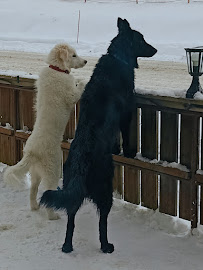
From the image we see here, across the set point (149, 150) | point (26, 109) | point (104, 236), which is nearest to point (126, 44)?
point (149, 150)

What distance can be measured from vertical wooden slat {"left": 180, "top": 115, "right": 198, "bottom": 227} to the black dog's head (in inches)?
32.6

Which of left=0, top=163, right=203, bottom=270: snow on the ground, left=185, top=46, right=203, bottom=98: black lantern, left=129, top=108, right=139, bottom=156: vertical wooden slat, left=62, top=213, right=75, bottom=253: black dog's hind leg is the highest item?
left=185, top=46, right=203, bottom=98: black lantern

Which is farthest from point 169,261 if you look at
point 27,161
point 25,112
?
point 25,112

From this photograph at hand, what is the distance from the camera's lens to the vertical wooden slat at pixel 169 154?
5.54m

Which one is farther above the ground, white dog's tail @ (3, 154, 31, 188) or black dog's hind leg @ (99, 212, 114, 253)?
white dog's tail @ (3, 154, 31, 188)

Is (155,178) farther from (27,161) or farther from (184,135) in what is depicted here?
(27,161)

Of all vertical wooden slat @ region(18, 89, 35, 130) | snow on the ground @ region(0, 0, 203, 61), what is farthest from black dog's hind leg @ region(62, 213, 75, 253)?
snow on the ground @ region(0, 0, 203, 61)

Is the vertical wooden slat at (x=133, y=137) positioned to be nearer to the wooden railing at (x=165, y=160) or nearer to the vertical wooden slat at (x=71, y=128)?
the wooden railing at (x=165, y=160)

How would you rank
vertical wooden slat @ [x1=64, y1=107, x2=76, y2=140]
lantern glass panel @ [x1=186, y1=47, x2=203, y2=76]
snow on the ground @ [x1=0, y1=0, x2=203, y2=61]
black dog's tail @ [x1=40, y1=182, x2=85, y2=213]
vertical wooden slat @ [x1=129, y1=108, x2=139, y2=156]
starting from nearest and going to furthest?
black dog's tail @ [x1=40, y1=182, x2=85, y2=213] → lantern glass panel @ [x1=186, y1=47, x2=203, y2=76] → vertical wooden slat @ [x1=129, y1=108, x2=139, y2=156] → vertical wooden slat @ [x1=64, y1=107, x2=76, y2=140] → snow on the ground @ [x1=0, y1=0, x2=203, y2=61]

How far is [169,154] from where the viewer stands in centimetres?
562

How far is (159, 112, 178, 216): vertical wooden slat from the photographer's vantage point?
18.2 feet

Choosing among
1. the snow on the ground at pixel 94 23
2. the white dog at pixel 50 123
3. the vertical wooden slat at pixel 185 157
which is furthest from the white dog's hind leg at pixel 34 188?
the snow on the ground at pixel 94 23

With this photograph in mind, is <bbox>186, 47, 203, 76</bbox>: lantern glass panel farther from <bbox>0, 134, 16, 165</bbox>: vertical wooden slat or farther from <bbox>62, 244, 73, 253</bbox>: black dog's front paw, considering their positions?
<bbox>0, 134, 16, 165</bbox>: vertical wooden slat

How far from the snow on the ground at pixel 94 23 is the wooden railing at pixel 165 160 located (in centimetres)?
1301
